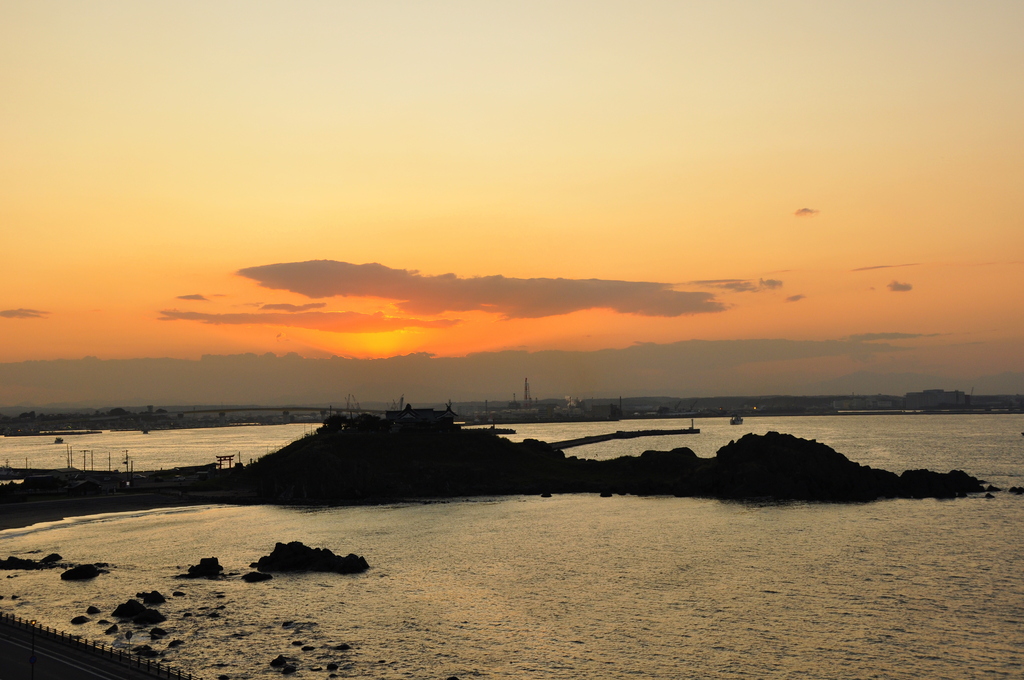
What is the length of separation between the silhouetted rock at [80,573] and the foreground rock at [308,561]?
41.4 feet

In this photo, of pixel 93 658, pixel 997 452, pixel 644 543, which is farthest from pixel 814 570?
pixel 997 452

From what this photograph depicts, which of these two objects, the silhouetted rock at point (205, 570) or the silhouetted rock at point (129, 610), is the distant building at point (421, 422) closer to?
the silhouetted rock at point (205, 570)

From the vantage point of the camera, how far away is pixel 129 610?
51.3 metres

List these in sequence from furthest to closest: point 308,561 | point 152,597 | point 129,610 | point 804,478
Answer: point 804,478 → point 308,561 → point 152,597 → point 129,610

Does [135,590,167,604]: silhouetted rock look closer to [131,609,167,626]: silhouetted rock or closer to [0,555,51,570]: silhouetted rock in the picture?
[131,609,167,626]: silhouetted rock

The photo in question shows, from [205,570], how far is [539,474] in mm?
67249

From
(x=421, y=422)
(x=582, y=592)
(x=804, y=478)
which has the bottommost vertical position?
(x=582, y=592)

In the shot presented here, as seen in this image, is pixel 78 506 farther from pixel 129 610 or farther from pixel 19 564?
pixel 129 610

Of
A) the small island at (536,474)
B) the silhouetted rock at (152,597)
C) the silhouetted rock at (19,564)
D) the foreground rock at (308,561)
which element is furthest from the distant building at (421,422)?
the silhouetted rock at (152,597)

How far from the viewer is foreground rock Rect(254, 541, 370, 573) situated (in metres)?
66.4

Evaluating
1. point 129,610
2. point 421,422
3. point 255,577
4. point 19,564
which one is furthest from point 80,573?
point 421,422

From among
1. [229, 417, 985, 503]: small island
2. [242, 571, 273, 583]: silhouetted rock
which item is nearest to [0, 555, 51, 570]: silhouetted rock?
[242, 571, 273, 583]: silhouetted rock

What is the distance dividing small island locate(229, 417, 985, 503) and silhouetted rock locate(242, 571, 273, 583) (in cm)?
4900

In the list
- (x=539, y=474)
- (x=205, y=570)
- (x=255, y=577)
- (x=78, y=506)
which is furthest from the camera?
(x=539, y=474)
